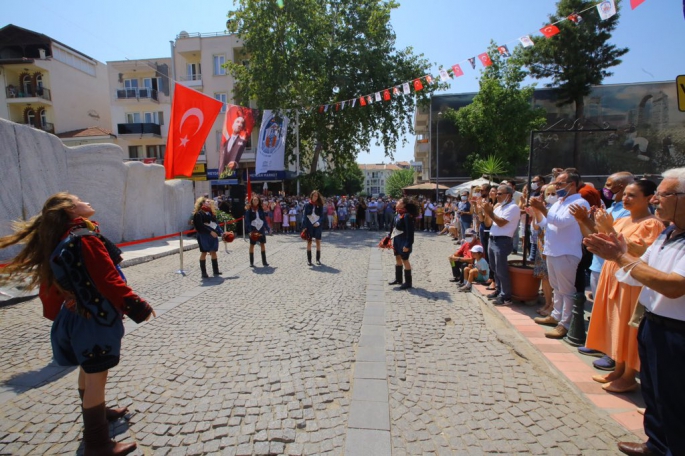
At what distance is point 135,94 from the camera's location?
3084 centimetres

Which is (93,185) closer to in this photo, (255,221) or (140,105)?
(255,221)

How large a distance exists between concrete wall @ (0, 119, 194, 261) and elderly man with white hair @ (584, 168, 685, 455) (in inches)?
413

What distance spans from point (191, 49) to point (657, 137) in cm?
3772

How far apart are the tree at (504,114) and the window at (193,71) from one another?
873 inches

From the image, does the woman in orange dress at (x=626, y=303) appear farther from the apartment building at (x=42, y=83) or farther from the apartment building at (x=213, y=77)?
the apartment building at (x=42, y=83)

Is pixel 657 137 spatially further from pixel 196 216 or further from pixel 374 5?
pixel 196 216

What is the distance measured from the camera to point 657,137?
29719mm

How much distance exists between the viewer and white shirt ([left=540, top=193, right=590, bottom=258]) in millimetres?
4371

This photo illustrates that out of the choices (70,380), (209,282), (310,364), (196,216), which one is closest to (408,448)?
(310,364)

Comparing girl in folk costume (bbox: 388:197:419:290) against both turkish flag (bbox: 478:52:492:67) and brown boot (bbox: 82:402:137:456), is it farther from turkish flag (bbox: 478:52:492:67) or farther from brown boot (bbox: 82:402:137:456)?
turkish flag (bbox: 478:52:492:67)

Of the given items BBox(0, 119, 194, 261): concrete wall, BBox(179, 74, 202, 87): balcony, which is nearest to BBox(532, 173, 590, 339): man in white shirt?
BBox(0, 119, 194, 261): concrete wall

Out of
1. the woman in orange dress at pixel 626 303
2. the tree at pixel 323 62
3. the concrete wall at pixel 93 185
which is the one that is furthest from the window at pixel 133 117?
the woman in orange dress at pixel 626 303

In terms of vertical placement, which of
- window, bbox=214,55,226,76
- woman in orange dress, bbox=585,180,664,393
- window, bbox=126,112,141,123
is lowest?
woman in orange dress, bbox=585,180,664,393

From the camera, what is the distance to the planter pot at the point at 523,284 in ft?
18.7
